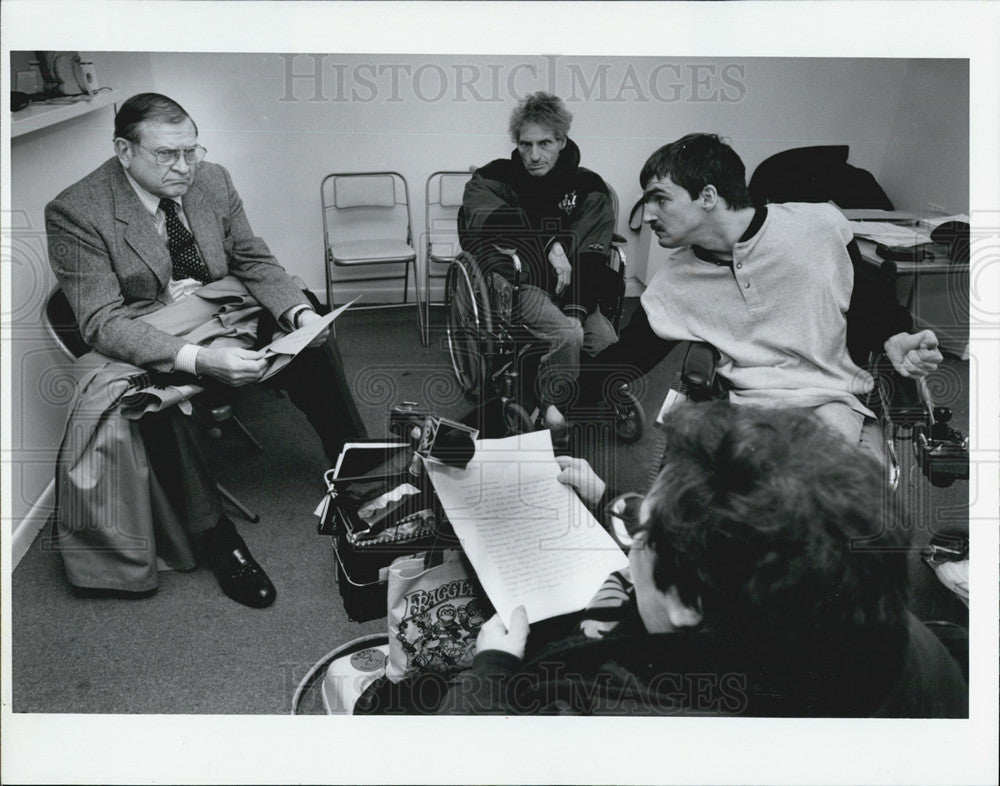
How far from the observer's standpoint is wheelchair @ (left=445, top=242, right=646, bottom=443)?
181 cm

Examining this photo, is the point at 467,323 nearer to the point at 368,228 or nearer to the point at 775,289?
the point at 368,228

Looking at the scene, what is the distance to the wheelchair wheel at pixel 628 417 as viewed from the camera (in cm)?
172

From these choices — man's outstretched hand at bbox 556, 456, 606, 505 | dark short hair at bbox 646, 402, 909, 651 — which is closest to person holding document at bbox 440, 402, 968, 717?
dark short hair at bbox 646, 402, 909, 651

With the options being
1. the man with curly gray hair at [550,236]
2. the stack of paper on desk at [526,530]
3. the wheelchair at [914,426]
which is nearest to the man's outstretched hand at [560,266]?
the man with curly gray hair at [550,236]

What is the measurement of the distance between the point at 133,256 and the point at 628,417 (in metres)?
1.15

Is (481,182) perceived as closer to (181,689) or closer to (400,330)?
(400,330)

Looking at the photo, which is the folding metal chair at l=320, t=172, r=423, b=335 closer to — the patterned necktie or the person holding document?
the patterned necktie

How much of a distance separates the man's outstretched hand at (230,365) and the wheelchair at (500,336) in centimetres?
47

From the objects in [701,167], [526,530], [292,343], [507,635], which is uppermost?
[701,167]

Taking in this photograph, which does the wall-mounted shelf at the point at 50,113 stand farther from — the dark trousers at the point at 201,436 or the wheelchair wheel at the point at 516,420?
the wheelchair wheel at the point at 516,420

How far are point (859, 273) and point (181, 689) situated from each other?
5.51 feet

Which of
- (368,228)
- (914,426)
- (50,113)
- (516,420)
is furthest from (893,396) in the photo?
(50,113)

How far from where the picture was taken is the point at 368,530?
65.2 inches

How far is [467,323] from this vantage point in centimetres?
186
